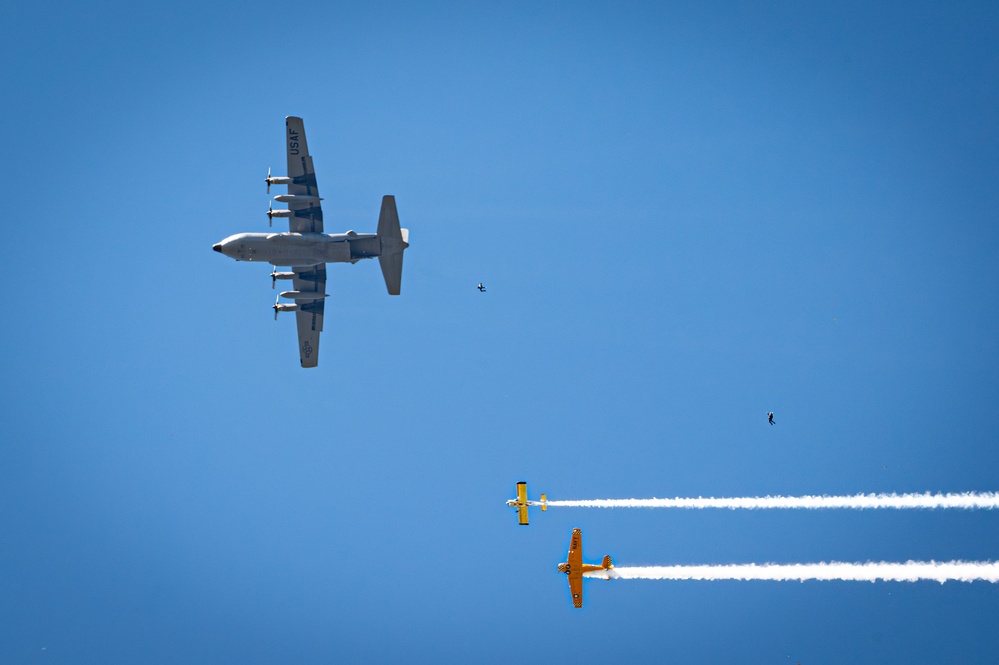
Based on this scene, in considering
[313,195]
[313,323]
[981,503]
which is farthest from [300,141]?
[981,503]

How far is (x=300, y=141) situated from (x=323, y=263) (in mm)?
9137

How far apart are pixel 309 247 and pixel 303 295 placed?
5.36m

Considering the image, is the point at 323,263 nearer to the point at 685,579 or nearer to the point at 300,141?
the point at 300,141

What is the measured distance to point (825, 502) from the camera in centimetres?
6519

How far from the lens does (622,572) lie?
2857 inches

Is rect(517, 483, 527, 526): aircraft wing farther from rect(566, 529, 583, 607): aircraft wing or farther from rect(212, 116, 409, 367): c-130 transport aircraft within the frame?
rect(212, 116, 409, 367): c-130 transport aircraft

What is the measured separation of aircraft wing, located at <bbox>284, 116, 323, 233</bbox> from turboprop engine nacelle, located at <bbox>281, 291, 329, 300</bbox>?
17.9ft

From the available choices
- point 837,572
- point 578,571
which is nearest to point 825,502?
point 837,572

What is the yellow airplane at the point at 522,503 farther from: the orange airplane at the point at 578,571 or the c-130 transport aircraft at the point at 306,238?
the c-130 transport aircraft at the point at 306,238

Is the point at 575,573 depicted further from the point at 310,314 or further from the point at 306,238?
the point at 306,238

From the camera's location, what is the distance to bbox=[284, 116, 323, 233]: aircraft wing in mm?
67438

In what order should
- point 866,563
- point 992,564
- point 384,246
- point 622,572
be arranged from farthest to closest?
point 622,572 < point 384,246 < point 866,563 < point 992,564

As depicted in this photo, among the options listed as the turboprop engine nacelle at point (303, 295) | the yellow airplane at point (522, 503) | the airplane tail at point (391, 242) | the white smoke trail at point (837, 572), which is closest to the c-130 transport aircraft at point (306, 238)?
the airplane tail at point (391, 242)

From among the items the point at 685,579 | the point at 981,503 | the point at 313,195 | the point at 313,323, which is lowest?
the point at 685,579
